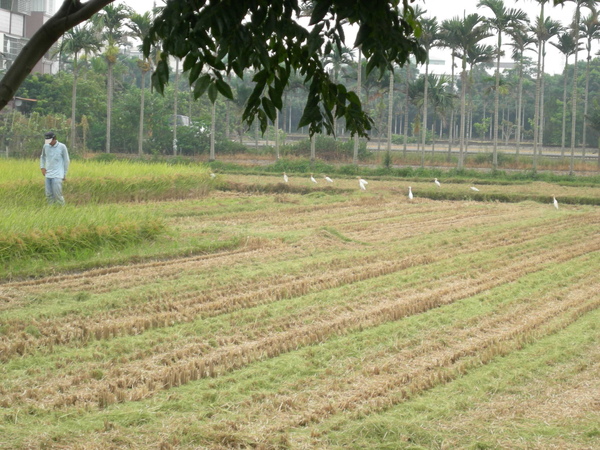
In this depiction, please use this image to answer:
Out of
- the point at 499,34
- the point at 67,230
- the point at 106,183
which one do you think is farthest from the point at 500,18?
the point at 67,230

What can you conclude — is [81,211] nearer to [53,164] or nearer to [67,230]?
[67,230]

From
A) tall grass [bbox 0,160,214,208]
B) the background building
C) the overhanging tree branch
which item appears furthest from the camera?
the background building

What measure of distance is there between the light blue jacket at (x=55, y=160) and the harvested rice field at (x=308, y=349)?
261 cm

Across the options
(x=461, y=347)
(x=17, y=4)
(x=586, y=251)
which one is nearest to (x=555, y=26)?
(x=586, y=251)

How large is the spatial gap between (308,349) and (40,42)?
3398 mm

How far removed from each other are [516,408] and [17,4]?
4852 centimetres

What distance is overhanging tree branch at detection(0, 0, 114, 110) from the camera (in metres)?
3.33

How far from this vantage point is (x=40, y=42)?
3.37 m

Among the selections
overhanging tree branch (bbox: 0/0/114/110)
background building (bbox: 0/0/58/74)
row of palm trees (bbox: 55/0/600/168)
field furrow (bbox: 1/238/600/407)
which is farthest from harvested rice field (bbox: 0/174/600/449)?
background building (bbox: 0/0/58/74)

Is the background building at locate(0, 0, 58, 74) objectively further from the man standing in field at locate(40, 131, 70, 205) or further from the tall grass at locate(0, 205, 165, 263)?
the tall grass at locate(0, 205, 165, 263)

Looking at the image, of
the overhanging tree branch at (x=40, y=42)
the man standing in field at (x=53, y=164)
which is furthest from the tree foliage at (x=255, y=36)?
the man standing in field at (x=53, y=164)

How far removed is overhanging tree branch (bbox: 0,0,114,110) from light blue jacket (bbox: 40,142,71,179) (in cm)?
962

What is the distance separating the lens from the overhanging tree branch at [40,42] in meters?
3.33

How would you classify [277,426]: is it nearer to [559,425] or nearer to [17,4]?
[559,425]
